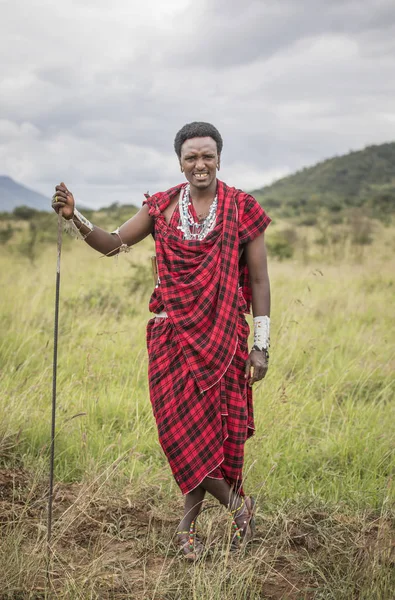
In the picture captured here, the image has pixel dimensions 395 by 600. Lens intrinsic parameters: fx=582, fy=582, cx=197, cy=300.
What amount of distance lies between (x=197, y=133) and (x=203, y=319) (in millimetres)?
960

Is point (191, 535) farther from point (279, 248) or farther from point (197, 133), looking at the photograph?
point (279, 248)

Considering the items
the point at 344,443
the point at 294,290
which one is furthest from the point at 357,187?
the point at 344,443

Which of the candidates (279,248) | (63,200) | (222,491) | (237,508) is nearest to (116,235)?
(63,200)

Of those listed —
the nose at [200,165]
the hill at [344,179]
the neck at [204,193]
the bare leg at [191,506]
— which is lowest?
the bare leg at [191,506]

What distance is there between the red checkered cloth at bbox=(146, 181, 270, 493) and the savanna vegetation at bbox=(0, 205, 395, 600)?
35cm

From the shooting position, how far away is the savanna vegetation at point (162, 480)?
251 cm

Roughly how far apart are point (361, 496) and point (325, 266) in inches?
392

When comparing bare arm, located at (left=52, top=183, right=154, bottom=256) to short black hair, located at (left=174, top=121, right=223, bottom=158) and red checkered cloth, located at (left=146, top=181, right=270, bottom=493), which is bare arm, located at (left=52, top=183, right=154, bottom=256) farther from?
short black hair, located at (left=174, top=121, right=223, bottom=158)

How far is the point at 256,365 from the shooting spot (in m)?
2.92

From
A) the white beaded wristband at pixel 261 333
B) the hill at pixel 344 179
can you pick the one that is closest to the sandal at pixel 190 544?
the white beaded wristband at pixel 261 333

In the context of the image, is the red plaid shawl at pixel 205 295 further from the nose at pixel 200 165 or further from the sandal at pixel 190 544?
the sandal at pixel 190 544

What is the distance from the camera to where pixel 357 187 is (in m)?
52.9

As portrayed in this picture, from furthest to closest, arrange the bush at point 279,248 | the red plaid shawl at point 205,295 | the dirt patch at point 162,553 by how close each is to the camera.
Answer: the bush at point 279,248 < the red plaid shawl at point 205,295 < the dirt patch at point 162,553

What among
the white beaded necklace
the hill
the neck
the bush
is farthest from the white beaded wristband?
the hill
